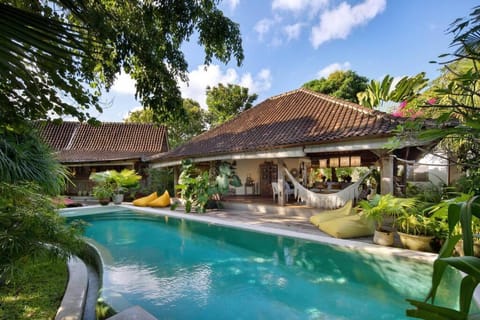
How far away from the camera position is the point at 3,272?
1.96 m

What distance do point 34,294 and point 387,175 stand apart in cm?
676

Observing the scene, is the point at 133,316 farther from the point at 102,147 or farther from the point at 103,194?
the point at 102,147

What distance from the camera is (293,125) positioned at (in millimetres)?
8617

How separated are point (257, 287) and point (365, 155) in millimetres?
5557

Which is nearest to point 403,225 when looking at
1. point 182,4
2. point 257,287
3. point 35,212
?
point 257,287

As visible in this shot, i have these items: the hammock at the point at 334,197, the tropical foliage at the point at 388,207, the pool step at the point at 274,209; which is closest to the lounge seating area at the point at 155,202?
the pool step at the point at 274,209

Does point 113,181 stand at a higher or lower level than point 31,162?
lower

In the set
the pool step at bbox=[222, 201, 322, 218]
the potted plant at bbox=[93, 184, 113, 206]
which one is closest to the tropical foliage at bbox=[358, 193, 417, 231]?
the pool step at bbox=[222, 201, 322, 218]

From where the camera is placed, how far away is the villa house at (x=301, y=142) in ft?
20.0

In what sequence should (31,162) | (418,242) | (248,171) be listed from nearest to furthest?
(418,242), (31,162), (248,171)

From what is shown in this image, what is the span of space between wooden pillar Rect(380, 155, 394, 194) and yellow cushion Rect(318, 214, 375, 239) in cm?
111

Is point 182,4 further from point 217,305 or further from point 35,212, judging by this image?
point 217,305

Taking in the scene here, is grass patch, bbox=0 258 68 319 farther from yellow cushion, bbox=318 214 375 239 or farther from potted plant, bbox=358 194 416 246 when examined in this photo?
potted plant, bbox=358 194 416 246

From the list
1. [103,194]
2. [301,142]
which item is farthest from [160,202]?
[301,142]
